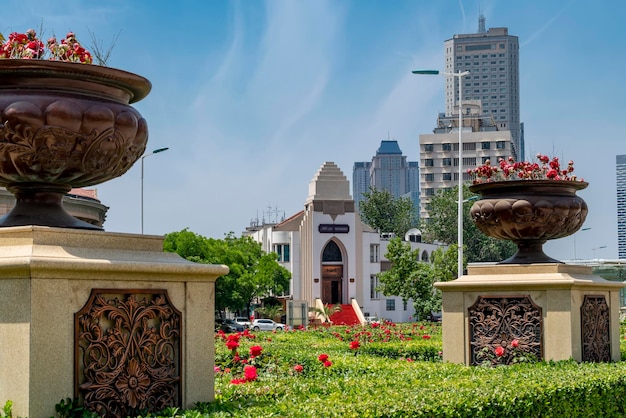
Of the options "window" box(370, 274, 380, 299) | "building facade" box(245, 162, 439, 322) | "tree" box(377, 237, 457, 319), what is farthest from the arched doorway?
"tree" box(377, 237, 457, 319)

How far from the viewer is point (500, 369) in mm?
10359

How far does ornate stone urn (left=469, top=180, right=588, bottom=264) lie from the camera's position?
40.6ft

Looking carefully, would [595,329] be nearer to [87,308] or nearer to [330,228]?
[87,308]

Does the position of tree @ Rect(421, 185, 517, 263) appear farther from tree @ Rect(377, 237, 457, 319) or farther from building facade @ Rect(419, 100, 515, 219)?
tree @ Rect(377, 237, 457, 319)

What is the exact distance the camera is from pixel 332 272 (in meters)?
65.6

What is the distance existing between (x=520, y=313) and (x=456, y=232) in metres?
68.6

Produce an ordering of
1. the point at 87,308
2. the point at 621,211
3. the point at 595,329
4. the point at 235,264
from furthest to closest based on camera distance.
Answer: the point at 621,211, the point at 235,264, the point at 595,329, the point at 87,308

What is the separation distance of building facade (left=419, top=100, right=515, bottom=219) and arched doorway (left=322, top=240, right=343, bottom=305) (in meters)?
45.6

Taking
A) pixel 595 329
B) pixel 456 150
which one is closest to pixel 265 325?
pixel 595 329

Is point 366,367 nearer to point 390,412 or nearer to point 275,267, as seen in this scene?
point 390,412

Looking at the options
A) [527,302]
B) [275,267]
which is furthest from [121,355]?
[275,267]

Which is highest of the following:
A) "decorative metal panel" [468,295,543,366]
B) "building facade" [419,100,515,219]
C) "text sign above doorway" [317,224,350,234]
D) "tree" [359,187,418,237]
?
"building facade" [419,100,515,219]

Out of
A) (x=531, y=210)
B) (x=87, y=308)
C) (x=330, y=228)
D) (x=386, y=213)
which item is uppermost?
(x=386, y=213)

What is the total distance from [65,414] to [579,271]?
851cm
